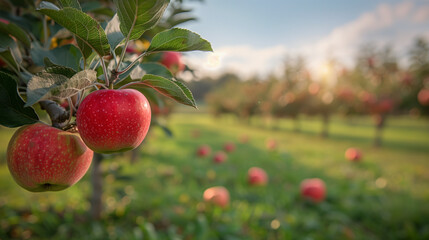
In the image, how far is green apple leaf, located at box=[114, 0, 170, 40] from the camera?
1.52ft

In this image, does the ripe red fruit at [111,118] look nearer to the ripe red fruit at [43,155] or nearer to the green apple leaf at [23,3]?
the ripe red fruit at [43,155]

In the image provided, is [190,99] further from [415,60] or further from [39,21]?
[415,60]

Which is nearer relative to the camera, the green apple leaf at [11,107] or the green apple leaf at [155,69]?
the green apple leaf at [11,107]

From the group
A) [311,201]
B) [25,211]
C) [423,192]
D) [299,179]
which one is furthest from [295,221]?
[25,211]

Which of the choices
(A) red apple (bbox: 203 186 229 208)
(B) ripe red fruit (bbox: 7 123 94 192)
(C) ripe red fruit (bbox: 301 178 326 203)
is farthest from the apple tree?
(C) ripe red fruit (bbox: 301 178 326 203)

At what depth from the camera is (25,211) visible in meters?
2.69

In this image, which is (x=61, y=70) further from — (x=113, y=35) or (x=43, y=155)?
(x=43, y=155)

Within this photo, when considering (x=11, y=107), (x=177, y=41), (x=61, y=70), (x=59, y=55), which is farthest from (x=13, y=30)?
(x=177, y=41)

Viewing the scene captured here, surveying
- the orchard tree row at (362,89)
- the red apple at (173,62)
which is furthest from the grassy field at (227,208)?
the orchard tree row at (362,89)

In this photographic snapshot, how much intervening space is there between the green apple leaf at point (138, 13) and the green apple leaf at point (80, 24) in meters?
0.05

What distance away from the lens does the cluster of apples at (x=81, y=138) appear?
→ 53 cm

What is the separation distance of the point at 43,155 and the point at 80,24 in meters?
0.32

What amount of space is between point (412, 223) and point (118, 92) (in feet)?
11.2

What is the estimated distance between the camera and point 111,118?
1.76 feet
